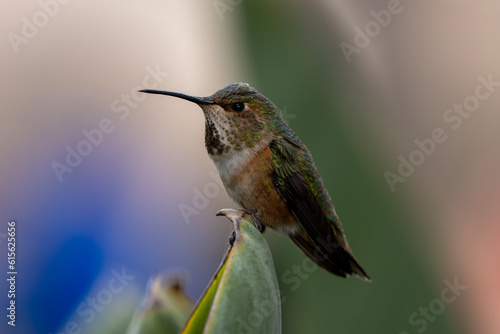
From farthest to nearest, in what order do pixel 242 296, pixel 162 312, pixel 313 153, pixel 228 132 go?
pixel 313 153 < pixel 228 132 < pixel 162 312 < pixel 242 296

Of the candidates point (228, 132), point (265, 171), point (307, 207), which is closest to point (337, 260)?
point (307, 207)

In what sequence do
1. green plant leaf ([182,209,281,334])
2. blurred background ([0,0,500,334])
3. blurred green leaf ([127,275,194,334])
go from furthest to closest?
1. blurred background ([0,0,500,334])
2. blurred green leaf ([127,275,194,334])
3. green plant leaf ([182,209,281,334])

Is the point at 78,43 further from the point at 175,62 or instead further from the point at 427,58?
the point at 427,58

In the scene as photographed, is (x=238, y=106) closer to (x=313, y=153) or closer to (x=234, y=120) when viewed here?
(x=234, y=120)

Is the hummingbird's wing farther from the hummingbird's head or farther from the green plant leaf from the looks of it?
the green plant leaf

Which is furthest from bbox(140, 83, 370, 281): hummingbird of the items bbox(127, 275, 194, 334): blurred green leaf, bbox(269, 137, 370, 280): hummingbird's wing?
bbox(127, 275, 194, 334): blurred green leaf

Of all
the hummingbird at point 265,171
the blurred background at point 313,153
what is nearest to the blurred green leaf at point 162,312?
the blurred background at point 313,153

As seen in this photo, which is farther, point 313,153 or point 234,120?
point 313,153

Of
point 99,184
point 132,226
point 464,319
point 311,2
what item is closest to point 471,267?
point 464,319
